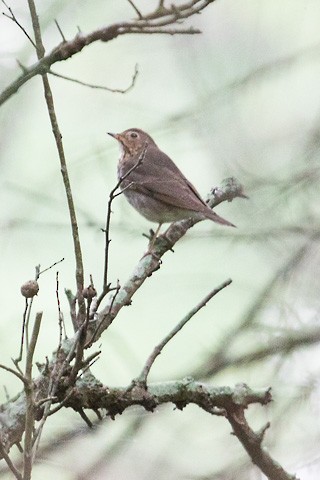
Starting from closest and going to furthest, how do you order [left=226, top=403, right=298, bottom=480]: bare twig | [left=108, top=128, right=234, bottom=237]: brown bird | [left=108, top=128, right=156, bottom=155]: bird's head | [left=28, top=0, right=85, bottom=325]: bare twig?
[left=28, top=0, right=85, bottom=325]: bare twig
[left=226, top=403, right=298, bottom=480]: bare twig
[left=108, top=128, right=234, bottom=237]: brown bird
[left=108, top=128, right=156, bottom=155]: bird's head

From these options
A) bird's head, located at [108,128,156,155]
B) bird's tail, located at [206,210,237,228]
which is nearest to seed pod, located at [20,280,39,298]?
bird's tail, located at [206,210,237,228]

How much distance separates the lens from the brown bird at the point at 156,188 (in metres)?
5.23

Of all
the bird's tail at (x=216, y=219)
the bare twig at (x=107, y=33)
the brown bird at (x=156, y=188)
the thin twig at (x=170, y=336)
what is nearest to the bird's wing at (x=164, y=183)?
the brown bird at (x=156, y=188)

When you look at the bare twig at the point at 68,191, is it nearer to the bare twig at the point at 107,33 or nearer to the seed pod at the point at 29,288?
the bare twig at the point at 107,33

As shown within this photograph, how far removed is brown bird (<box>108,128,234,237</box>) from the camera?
5.23 meters

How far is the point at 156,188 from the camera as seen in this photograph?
577cm

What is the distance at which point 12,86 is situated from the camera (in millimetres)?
→ 2441

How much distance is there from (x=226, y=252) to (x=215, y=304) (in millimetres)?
1480

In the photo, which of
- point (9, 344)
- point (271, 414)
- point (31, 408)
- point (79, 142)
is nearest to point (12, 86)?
point (31, 408)

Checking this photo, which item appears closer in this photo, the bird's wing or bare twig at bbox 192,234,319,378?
bare twig at bbox 192,234,319,378

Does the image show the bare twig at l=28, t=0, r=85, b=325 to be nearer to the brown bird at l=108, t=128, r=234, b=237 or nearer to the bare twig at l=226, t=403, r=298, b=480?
the bare twig at l=226, t=403, r=298, b=480

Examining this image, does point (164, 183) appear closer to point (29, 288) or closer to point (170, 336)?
point (170, 336)

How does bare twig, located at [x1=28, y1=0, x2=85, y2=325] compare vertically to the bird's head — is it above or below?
below

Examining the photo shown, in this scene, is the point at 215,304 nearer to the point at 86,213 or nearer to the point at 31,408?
the point at 86,213
